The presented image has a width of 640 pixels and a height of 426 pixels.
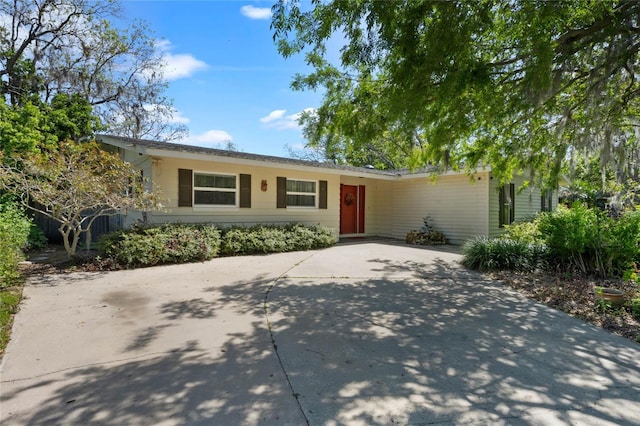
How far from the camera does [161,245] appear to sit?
7.74 meters

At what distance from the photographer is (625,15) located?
438 centimetres

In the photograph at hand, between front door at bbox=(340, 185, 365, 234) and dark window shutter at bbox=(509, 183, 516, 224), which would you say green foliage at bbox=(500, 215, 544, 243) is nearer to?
dark window shutter at bbox=(509, 183, 516, 224)

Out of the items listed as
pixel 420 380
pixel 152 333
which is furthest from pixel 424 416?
pixel 152 333

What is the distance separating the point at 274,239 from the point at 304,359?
686 cm

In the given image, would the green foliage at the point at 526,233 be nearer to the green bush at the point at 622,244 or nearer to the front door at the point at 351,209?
the green bush at the point at 622,244

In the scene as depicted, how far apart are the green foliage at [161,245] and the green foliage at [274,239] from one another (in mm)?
467

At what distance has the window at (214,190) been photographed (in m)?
9.78

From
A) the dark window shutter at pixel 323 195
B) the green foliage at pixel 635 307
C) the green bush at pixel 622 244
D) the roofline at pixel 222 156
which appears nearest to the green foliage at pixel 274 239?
the dark window shutter at pixel 323 195

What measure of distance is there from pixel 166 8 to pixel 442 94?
301 inches

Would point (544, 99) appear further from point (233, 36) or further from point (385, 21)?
point (233, 36)

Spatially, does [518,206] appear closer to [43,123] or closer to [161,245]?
[161,245]

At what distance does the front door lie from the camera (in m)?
14.2

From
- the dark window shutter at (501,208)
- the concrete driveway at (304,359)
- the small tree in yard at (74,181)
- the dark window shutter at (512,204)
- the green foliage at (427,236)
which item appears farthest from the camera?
the green foliage at (427,236)

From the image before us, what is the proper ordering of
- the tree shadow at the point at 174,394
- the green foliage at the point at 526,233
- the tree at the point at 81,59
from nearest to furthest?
the tree shadow at the point at 174,394 < the green foliage at the point at 526,233 < the tree at the point at 81,59
